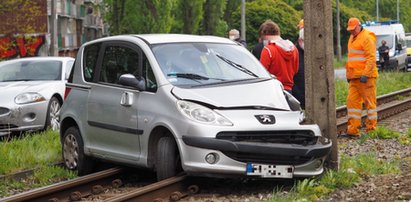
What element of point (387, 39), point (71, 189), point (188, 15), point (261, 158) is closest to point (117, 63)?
point (71, 189)

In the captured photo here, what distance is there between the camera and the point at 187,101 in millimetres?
8180

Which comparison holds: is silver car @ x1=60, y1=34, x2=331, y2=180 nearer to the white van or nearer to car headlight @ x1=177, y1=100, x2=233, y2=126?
car headlight @ x1=177, y1=100, x2=233, y2=126

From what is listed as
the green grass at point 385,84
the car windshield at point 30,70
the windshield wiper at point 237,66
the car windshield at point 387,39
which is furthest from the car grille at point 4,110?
the car windshield at point 387,39

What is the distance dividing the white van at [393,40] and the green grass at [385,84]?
10.1 meters

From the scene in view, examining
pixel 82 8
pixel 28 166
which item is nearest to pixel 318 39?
pixel 28 166

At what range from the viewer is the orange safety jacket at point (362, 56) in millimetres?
12523

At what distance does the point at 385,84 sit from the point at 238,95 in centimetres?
1941

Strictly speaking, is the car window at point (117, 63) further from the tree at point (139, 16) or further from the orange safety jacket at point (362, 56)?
the tree at point (139, 16)

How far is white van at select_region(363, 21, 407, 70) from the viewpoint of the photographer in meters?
40.3

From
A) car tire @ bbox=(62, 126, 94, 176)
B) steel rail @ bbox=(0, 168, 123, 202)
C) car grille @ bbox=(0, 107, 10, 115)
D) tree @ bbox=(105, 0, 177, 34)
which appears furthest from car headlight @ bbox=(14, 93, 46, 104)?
tree @ bbox=(105, 0, 177, 34)

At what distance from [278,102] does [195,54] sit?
1150mm

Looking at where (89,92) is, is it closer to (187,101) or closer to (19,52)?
(187,101)

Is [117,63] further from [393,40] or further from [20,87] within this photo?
[393,40]

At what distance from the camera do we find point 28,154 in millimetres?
10750
